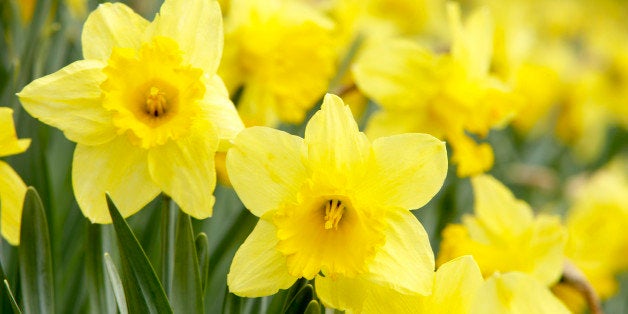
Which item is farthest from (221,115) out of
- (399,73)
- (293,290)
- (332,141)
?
(399,73)

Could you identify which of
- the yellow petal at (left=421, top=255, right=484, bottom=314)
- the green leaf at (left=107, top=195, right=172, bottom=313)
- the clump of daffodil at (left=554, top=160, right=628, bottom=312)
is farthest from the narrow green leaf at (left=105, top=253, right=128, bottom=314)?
the clump of daffodil at (left=554, top=160, right=628, bottom=312)

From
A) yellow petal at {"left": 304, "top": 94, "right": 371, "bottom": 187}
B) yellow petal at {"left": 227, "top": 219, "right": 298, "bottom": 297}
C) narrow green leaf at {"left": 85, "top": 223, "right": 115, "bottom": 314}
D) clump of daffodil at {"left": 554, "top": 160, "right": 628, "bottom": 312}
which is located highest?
yellow petal at {"left": 304, "top": 94, "right": 371, "bottom": 187}

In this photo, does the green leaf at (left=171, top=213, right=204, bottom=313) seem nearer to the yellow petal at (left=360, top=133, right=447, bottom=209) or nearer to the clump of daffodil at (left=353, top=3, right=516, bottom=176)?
the yellow petal at (left=360, top=133, right=447, bottom=209)

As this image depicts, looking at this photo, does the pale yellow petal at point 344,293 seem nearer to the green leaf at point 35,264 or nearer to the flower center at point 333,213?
the flower center at point 333,213

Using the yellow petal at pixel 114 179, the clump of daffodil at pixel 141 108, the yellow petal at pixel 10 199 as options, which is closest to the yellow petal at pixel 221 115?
the clump of daffodil at pixel 141 108

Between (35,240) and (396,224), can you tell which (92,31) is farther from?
(396,224)

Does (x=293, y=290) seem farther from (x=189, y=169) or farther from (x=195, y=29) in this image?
(x=195, y=29)

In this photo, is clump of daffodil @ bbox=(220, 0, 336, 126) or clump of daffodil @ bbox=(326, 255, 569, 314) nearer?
clump of daffodil @ bbox=(326, 255, 569, 314)
